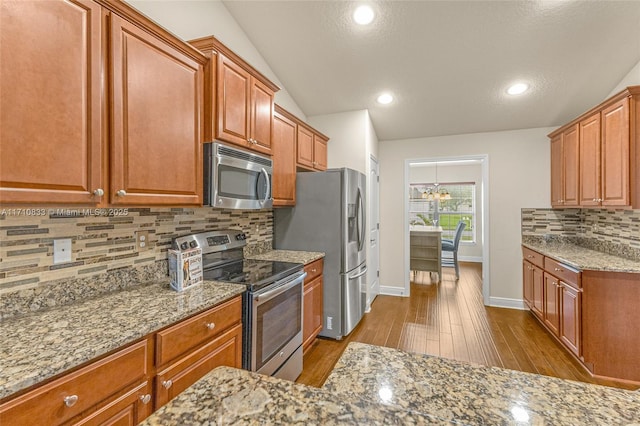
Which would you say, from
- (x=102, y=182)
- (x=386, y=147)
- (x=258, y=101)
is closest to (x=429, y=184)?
(x=386, y=147)

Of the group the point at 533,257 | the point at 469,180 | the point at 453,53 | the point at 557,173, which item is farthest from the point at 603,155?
the point at 469,180

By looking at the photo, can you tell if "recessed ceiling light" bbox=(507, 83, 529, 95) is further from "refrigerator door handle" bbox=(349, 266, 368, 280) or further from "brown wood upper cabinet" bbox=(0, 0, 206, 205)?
"brown wood upper cabinet" bbox=(0, 0, 206, 205)

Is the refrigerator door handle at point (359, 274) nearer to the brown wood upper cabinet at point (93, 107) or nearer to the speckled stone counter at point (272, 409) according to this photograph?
the brown wood upper cabinet at point (93, 107)

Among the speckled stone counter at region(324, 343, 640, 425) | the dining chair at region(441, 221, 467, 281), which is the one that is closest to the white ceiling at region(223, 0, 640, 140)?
the dining chair at region(441, 221, 467, 281)

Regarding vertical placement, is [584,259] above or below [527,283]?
above

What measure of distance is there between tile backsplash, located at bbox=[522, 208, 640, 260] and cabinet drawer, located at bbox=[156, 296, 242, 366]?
3427 millimetres

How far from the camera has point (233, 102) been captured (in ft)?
6.44

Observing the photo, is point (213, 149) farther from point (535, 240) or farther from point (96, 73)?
point (535, 240)

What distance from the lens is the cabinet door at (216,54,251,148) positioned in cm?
185

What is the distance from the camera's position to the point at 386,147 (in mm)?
4582

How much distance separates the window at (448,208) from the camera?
738 centimetres

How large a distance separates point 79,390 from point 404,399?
3.25 ft

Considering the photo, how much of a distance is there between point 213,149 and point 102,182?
0.66m

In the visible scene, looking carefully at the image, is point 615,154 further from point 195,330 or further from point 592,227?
point 195,330
